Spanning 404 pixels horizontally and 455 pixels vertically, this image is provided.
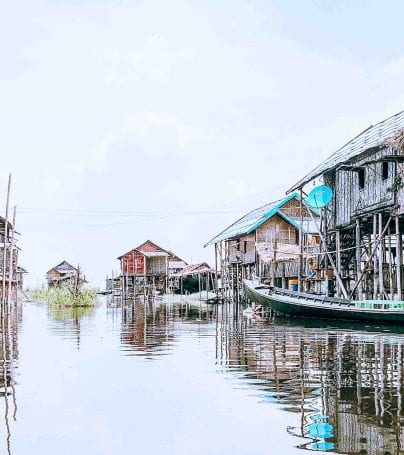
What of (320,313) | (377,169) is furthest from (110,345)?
(377,169)

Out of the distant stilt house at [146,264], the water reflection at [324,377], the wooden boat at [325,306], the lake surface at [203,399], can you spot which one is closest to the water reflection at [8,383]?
the lake surface at [203,399]

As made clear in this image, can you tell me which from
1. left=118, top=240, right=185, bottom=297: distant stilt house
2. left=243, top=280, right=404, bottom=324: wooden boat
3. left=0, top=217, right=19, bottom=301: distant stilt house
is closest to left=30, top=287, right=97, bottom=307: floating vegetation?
left=0, top=217, right=19, bottom=301: distant stilt house

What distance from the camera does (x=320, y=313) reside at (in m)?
21.6

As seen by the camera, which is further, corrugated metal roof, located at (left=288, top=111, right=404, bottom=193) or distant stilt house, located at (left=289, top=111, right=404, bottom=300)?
corrugated metal roof, located at (left=288, top=111, right=404, bottom=193)

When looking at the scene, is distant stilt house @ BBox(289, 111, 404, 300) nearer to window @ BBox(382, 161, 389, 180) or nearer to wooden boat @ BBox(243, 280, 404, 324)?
window @ BBox(382, 161, 389, 180)

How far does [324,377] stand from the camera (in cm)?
803

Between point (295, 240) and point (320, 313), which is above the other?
point (295, 240)

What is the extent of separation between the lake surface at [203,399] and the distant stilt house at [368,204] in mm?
8683

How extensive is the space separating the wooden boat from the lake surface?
590 centimetres

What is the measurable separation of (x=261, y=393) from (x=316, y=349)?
16.3 feet

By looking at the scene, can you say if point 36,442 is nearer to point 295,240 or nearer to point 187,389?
point 187,389

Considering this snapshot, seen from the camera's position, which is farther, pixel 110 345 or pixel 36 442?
pixel 110 345

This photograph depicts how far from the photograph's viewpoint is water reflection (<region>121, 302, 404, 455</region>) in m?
5.14

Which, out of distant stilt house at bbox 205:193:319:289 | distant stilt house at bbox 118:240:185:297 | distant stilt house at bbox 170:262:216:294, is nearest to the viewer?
distant stilt house at bbox 205:193:319:289
